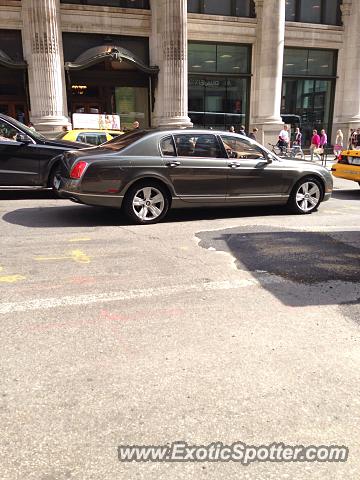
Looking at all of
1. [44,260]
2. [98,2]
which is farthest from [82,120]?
[44,260]

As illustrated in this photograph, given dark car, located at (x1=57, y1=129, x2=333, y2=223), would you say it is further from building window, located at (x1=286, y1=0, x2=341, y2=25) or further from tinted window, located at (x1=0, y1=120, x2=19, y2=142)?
building window, located at (x1=286, y1=0, x2=341, y2=25)

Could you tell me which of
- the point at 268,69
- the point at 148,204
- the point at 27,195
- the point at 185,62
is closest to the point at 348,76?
the point at 268,69

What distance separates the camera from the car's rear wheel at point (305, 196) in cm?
880

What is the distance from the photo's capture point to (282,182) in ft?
28.0

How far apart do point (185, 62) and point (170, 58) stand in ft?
2.29

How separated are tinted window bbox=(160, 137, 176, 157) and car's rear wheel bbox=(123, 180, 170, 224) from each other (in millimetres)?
546

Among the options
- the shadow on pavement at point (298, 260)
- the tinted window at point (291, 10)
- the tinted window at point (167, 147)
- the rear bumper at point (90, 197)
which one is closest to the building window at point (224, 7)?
the tinted window at point (291, 10)

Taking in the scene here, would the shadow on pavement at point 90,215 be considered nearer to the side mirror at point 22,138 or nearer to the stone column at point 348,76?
the side mirror at point 22,138

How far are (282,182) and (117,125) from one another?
37.5ft

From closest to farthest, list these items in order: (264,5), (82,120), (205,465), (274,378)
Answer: (205,465) → (274,378) → (82,120) → (264,5)

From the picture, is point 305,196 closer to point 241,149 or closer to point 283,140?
point 241,149

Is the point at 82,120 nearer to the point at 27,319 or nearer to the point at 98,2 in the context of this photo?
the point at 98,2

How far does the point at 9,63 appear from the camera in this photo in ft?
65.1

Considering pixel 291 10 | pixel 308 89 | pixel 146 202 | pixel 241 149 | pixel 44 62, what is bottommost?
pixel 146 202
